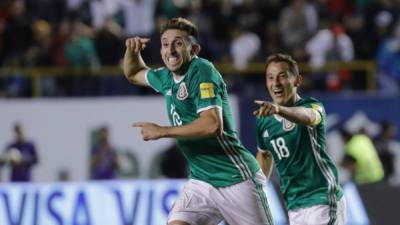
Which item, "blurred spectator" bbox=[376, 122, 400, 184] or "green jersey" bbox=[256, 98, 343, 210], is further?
"blurred spectator" bbox=[376, 122, 400, 184]

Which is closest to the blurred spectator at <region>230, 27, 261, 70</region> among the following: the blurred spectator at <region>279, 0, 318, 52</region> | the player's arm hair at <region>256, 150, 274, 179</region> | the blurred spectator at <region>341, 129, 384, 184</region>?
the blurred spectator at <region>279, 0, 318, 52</region>

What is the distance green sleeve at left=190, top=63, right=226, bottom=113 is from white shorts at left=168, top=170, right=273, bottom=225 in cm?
64

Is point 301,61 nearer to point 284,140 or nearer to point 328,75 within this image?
point 328,75

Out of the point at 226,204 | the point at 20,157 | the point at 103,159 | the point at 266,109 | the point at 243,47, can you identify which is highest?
the point at 243,47

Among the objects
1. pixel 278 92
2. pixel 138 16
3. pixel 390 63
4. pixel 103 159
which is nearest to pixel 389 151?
pixel 390 63

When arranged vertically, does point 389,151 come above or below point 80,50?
below

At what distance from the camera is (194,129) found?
358 inches

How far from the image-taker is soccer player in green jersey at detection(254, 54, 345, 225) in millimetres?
9852

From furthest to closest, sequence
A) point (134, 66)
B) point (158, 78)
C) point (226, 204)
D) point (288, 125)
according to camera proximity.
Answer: point (134, 66) < point (158, 78) < point (288, 125) < point (226, 204)

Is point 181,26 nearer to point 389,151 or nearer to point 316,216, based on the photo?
point 316,216

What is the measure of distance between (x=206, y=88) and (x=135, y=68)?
1275 mm

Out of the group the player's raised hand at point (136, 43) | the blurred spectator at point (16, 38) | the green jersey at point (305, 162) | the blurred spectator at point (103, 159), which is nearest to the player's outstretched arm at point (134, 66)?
the player's raised hand at point (136, 43)

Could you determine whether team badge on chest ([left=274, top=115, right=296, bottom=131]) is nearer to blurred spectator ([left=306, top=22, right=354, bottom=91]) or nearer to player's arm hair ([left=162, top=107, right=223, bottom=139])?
player's arm hair ([left=162, top=107, right=223, bottom=139])

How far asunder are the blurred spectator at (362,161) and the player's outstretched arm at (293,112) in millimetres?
7905
